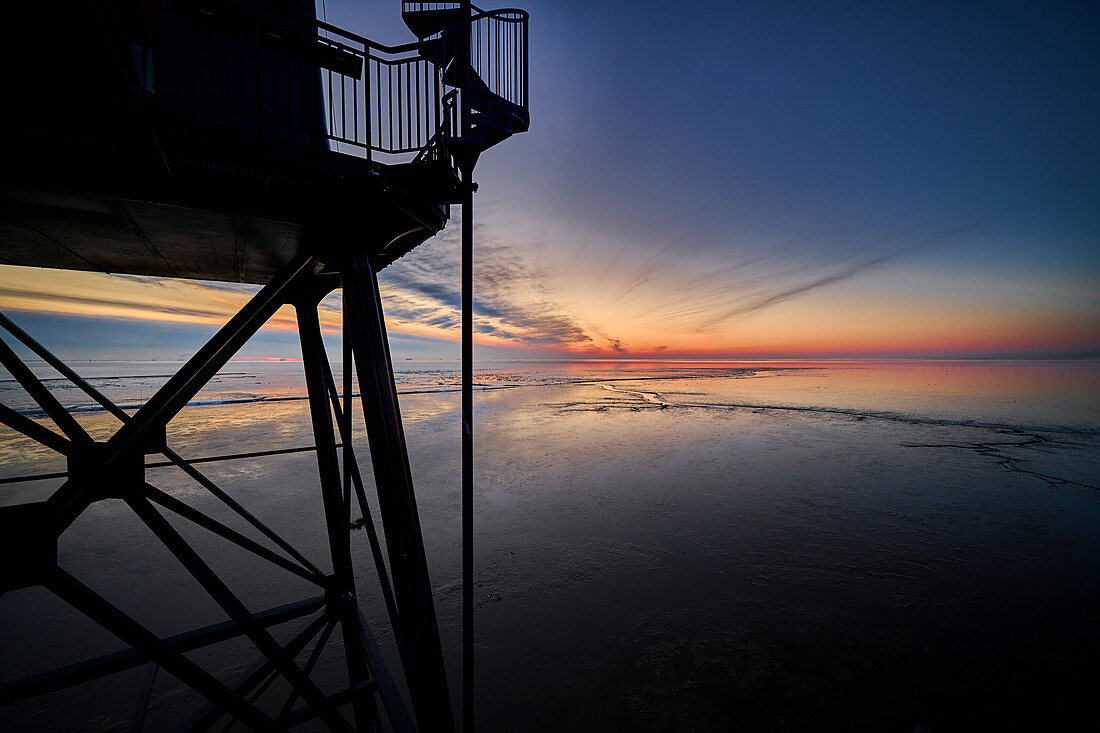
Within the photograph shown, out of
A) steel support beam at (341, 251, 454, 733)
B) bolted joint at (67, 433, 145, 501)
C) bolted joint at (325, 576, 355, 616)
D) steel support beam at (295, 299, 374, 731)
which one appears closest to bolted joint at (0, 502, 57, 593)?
bolted joint at (67, 433, 145, 501)

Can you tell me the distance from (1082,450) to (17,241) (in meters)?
32.1

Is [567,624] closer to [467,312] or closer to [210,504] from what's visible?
[467,312]

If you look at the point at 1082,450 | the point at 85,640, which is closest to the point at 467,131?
the point at 85,640

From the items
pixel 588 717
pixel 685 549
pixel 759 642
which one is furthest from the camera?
pixel 685 549

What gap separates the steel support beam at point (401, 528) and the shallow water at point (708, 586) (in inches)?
99.7

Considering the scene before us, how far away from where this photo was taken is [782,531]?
31.2 feet

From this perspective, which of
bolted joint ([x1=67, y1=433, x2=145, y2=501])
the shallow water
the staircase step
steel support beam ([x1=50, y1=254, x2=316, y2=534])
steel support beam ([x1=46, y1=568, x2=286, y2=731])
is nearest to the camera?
steel support beam ([x1=46, y1=568, x2=286, y2=731])

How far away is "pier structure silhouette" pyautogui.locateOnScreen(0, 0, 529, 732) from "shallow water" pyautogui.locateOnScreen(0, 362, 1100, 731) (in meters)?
2.57

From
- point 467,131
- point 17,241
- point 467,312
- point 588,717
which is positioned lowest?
point 588,717

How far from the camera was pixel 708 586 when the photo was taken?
24.5ft

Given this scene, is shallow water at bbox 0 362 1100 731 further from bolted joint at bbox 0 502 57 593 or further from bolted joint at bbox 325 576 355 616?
bolted joint at bbox 0 502 57 593

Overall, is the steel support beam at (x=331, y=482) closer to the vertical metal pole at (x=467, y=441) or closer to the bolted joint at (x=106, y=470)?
the bolted joint at (x=106, y=470)

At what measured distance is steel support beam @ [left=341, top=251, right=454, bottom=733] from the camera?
132 inches

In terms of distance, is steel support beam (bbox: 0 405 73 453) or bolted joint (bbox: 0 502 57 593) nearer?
bolted joint (bbox: 0 502 57 593)
